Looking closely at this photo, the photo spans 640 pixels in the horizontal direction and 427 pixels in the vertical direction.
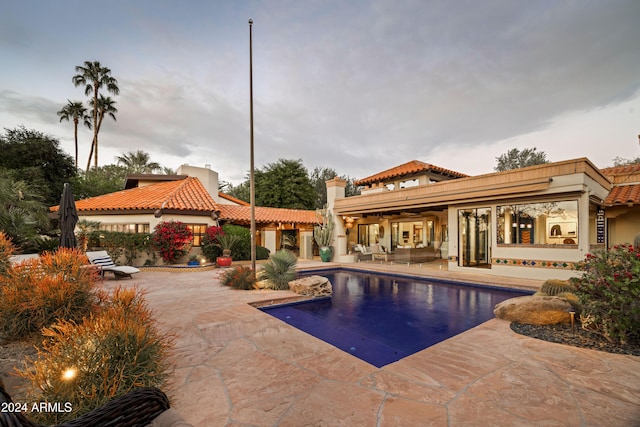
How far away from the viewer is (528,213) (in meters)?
10.7

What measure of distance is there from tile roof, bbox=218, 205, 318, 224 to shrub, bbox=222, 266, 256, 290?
805cm

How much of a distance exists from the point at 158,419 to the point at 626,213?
18.8 m

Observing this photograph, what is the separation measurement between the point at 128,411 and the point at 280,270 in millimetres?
7980

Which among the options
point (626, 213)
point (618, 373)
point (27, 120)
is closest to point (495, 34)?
point (626, 213)

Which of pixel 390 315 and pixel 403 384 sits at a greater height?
pixel 403 384

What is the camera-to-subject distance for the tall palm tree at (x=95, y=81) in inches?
1019

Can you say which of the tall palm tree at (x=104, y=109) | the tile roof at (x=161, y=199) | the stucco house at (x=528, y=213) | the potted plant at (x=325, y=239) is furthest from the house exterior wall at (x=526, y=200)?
the tall palm tree at (x=104, y=109)

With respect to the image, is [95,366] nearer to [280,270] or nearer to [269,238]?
[280,270]

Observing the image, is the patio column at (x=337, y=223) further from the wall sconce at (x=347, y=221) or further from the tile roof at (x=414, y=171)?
the tile roof at (x=414, y=171)

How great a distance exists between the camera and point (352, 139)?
22641mm

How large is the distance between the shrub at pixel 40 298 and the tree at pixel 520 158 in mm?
34564

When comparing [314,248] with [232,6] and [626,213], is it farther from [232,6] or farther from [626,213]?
[626,213]

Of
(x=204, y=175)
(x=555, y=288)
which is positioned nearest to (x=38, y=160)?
(x=204, y=175)

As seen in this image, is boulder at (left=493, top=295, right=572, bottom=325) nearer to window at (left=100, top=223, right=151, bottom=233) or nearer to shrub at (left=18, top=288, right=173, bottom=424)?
shrub at (left=18, top=288, right=173, bottom=424)
